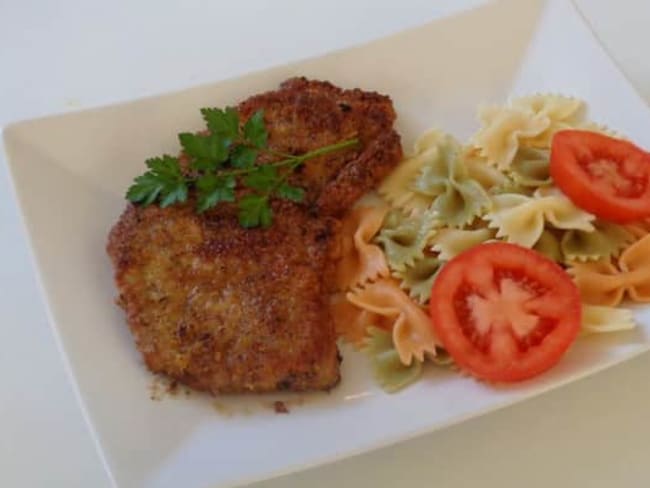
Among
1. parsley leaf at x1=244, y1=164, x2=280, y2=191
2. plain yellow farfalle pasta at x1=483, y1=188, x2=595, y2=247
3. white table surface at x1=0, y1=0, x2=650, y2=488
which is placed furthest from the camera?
parsley leaf at x1=244, y1=164, x2=280, y2=191

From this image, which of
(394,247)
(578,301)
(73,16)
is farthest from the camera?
(73,16)

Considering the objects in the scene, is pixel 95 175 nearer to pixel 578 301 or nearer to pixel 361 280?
pixel 361 280

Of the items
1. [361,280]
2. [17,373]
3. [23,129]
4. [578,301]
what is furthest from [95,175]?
[578,301]

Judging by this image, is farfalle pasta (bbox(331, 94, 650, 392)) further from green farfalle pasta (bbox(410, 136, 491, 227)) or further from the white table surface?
the white table surface

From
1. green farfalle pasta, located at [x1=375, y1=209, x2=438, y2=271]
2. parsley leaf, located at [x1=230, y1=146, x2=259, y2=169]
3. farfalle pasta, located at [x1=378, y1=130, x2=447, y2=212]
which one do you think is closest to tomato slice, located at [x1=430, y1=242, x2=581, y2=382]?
green farfalle pasta, located at [x1=375, y1=209, x2=438, y2=271]

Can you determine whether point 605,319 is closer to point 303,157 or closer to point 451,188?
point 451,188

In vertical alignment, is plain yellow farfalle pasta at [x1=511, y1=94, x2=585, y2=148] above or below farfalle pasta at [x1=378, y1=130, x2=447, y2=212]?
above

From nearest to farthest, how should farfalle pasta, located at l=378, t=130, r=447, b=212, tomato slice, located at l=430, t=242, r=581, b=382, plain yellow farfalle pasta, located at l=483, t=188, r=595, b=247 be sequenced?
tomato slice, located at l=430, t=242, r=581, b=382 < plain yellow farfalle pasta, located at l=483, t=188, r=595, b=247 < farfalle pasta, located at l=378, t=130, r=447, b=212
